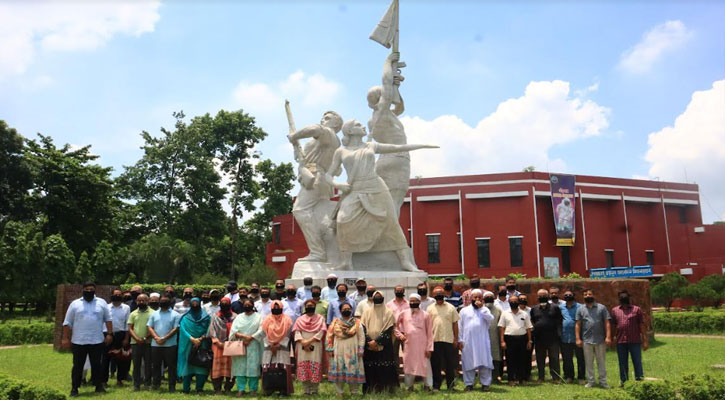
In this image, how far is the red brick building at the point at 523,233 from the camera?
1103 inches

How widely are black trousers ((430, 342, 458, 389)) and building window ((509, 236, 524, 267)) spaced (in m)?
22.6

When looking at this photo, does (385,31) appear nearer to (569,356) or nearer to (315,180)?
(315,180)

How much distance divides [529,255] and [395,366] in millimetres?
23212

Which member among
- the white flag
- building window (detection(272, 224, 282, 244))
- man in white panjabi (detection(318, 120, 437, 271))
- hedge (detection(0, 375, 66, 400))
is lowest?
hedge (detection(0, 375, 66, 400))

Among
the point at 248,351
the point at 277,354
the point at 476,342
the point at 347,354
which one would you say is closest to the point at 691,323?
the point at 476,342

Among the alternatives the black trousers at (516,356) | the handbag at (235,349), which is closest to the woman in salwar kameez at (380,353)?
the handbag at (235,349)

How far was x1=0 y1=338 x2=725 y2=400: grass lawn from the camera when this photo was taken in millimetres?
5879

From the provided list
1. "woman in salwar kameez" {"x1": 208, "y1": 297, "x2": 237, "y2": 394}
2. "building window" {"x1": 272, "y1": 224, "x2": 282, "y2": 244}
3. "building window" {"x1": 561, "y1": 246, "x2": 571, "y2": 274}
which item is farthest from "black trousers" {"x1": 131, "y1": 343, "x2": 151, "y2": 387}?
"building window" {"x1": 561, "y1": 246, "x2": 571, "y2": 274}

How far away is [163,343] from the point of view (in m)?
6.49

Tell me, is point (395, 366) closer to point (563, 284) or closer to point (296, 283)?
point (296, 283)

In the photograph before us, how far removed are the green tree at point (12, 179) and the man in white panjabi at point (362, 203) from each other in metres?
20.6

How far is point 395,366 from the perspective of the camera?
238 inches

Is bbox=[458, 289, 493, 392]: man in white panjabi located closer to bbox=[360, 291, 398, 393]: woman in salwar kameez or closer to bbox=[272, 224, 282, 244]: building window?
bbox=[360, 291, 398, 393]: woman in salwar kameez

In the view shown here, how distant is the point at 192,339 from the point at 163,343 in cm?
38
